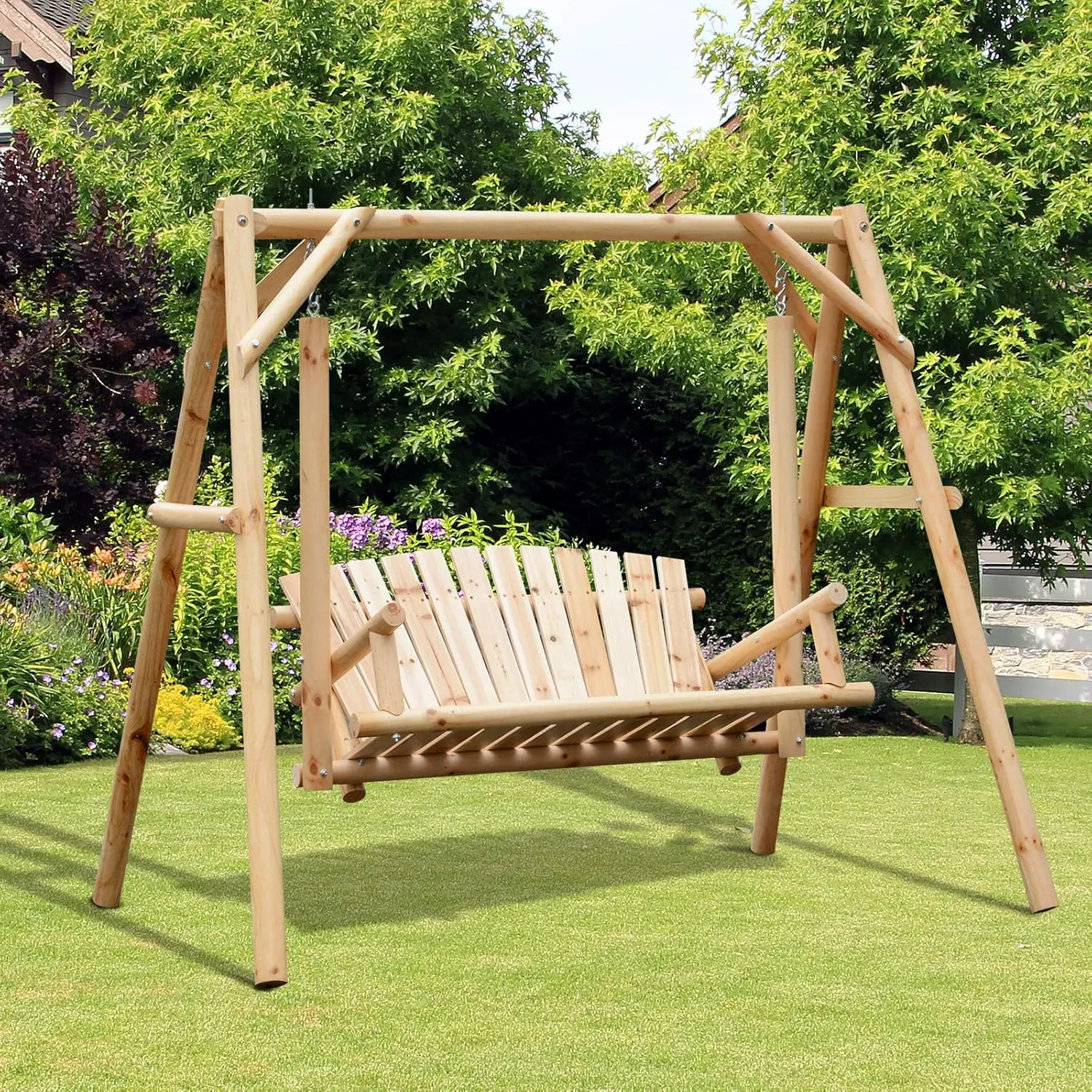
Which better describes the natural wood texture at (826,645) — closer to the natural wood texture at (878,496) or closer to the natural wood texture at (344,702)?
the natural wood texture at (878,496)

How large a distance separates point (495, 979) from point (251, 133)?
337 inches

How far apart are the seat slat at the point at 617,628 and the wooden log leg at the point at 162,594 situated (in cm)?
141

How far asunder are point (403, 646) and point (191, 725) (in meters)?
3.87

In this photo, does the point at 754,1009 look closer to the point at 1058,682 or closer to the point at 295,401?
the point at 1058,682

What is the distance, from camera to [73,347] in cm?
1088

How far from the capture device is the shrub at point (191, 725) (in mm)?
8523

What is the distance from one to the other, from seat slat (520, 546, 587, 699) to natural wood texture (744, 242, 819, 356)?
1164 millimetres

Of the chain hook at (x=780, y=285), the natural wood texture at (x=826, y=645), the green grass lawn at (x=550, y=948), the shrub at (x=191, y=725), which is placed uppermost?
the chain hook at (x=780, y=285)

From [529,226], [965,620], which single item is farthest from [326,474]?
[965,620]

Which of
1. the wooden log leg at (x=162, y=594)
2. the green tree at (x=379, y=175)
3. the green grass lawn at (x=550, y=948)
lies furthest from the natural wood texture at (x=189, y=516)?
the green tree at (x=379, y=175)

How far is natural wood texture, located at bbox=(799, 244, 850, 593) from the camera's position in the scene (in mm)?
5216

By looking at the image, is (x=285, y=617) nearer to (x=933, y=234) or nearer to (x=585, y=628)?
(x=585, y=628)

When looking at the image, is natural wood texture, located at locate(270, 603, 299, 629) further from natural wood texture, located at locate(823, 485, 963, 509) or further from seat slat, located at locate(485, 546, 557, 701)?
natural wood texture, located at locate(823, 485, 963, 509)

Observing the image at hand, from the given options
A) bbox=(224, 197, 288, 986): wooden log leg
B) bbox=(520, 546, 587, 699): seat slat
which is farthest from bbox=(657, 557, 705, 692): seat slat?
bbox=(224, 197, 288, 986): wooden log leg
